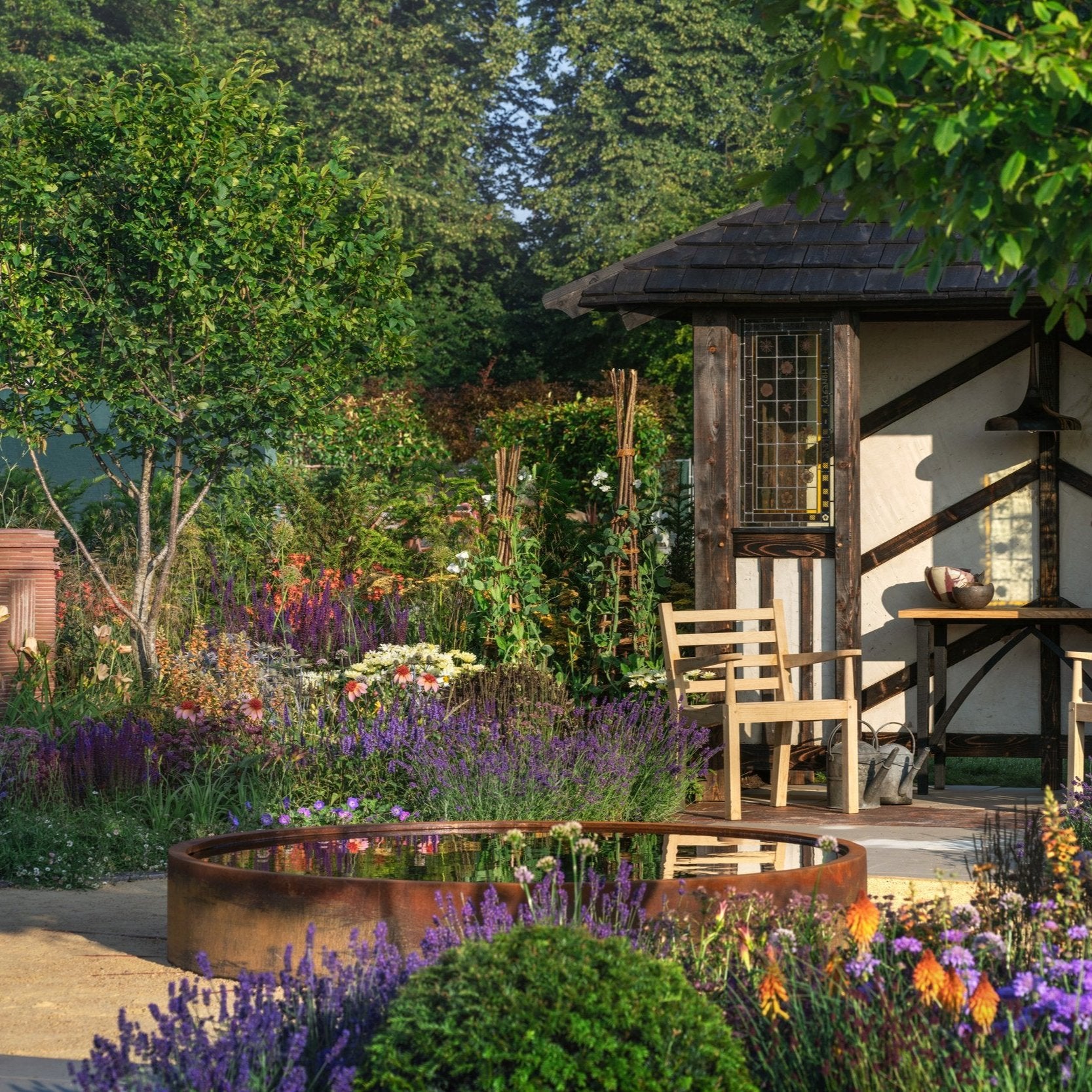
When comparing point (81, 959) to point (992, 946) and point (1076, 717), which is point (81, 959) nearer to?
point (992, 946)

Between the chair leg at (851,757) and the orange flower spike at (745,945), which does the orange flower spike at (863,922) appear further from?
the chair leg at (851,757)

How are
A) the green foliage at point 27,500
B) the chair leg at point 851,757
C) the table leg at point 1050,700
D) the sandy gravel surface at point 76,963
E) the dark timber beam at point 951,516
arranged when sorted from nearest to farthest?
the sandy gravel surface at point 76,963
the chair leg at point 851,757
the table leg at point 1050,700
the dark timber beam at point 951,516
the green foliage at point 27,500

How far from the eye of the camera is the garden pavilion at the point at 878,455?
809 cm

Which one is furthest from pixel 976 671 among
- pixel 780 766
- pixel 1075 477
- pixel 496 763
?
pixel 496 763

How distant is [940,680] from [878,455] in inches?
50.8

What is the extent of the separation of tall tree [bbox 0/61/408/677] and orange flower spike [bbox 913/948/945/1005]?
242 inches

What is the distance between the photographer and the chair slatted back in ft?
24.7

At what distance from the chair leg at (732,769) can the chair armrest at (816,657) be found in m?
0.69

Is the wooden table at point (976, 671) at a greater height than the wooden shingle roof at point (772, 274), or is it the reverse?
the wooden shingle roof at point (772, 274)

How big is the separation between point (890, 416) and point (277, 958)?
567 cm

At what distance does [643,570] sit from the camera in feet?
28.7

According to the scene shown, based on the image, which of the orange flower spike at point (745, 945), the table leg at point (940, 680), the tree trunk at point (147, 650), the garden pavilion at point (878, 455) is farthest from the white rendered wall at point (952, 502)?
the orange flower spike at point (745, 945)

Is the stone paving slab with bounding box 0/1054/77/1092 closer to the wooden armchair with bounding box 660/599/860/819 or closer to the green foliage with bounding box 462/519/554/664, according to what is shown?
the wooden armchair with bounding box 660/599/860/819

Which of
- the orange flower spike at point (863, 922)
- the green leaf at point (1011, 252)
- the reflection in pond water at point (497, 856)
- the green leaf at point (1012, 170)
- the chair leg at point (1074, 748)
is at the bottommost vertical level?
the reflection in pond water at point (497, 856)
